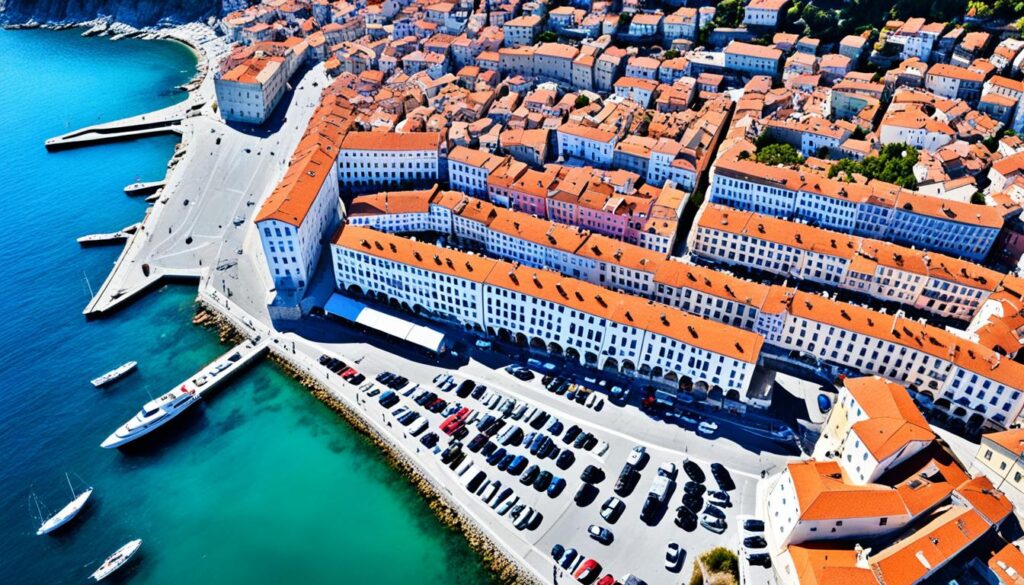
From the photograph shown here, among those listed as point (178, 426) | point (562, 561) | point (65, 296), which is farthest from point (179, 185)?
point (562, 561)

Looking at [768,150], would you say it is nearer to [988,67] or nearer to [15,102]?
[988,67]

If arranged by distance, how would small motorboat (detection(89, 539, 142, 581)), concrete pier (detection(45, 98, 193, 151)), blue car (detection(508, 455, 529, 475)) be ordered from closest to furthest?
small motorboat (detection(89, 539, 142, 581))
blue car (detection(508, 455, 529, 475))
concrete pier (detection(45, 98, 193, 151))

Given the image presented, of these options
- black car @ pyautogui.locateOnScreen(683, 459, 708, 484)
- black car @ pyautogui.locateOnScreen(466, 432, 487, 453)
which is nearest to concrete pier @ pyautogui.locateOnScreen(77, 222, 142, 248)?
black car @ pyautogui.locateOnScreen(466, 432, 487, 453)

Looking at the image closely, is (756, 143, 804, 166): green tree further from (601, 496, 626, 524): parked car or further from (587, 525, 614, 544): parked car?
(587, 525, 614, 544): parked car

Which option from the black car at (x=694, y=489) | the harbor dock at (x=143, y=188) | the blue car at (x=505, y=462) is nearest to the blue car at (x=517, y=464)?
the blue car at (x=505, y=462)

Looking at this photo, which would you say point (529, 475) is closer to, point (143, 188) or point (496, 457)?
point (496, 457)

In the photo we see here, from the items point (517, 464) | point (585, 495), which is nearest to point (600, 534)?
point (585, 495)
